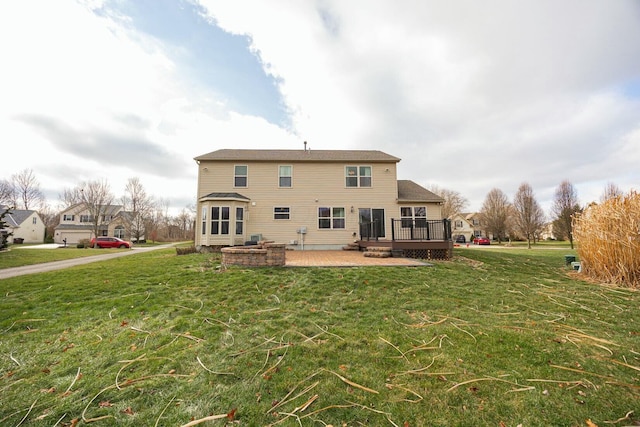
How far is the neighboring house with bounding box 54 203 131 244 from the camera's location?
111ft

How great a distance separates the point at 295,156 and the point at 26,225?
1839 inches

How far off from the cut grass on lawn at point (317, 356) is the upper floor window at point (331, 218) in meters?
8.54

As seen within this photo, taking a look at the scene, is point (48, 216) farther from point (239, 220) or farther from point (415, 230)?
point (415, 230)

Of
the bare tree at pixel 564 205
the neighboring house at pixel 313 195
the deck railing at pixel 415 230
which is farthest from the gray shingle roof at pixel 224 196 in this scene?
the bare tree at pixel 564 205

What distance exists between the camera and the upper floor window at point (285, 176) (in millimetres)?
14195

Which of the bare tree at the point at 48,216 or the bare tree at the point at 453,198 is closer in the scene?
the bare tree at the point at 453,198

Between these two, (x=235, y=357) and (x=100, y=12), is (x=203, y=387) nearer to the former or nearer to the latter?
(x=235, y=357)

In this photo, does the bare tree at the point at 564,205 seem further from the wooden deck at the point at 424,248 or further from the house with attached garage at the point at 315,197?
the wooden deck at the point at 424,248

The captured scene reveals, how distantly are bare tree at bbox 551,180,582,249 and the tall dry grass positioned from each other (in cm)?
2417

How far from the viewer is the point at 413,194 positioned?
48.8 ft

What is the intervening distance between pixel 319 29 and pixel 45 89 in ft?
32.8

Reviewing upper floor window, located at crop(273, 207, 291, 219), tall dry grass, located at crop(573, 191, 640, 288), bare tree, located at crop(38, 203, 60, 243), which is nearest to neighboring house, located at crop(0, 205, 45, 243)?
bare tree, located at crop(38, 203, 60, 243)

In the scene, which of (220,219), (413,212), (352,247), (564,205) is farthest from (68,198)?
(564,205)

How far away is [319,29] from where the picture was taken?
898cm
